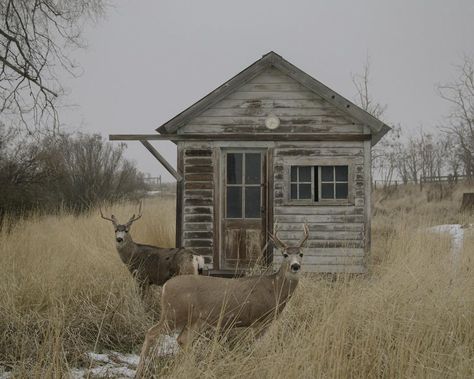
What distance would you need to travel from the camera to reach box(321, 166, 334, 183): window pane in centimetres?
945

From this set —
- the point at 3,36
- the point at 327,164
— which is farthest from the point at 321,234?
the point at 3,36

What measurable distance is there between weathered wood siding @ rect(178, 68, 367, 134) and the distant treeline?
418 cm

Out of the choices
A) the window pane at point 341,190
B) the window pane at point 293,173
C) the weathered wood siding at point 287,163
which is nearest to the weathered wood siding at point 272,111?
the weathered wood siding at point 287,163

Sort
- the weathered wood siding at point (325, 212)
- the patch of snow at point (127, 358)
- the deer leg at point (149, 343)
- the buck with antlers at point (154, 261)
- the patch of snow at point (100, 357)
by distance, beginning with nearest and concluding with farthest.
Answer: the deer leg at point (149, 343)
the patch of snow at point (100, 357)
the patch of snow at point (127, 358)
the buck with antlers at point (154, 261)
the weathered wood siding at point (325, 212)

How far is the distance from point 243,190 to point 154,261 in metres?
2.53

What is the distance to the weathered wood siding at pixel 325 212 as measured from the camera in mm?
9344

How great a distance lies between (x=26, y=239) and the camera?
953cm

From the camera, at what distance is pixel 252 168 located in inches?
377

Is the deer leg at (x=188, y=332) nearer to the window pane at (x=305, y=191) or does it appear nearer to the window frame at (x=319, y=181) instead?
the window frame at (x=319, y=181)

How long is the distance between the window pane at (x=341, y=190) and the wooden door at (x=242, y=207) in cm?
136

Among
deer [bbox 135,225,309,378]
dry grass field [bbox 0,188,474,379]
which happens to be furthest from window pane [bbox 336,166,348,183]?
deer [bbox 135,225,309,378]

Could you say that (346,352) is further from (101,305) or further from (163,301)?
(101,305)

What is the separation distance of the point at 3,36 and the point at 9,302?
690cm

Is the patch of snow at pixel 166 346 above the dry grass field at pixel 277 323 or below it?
below
